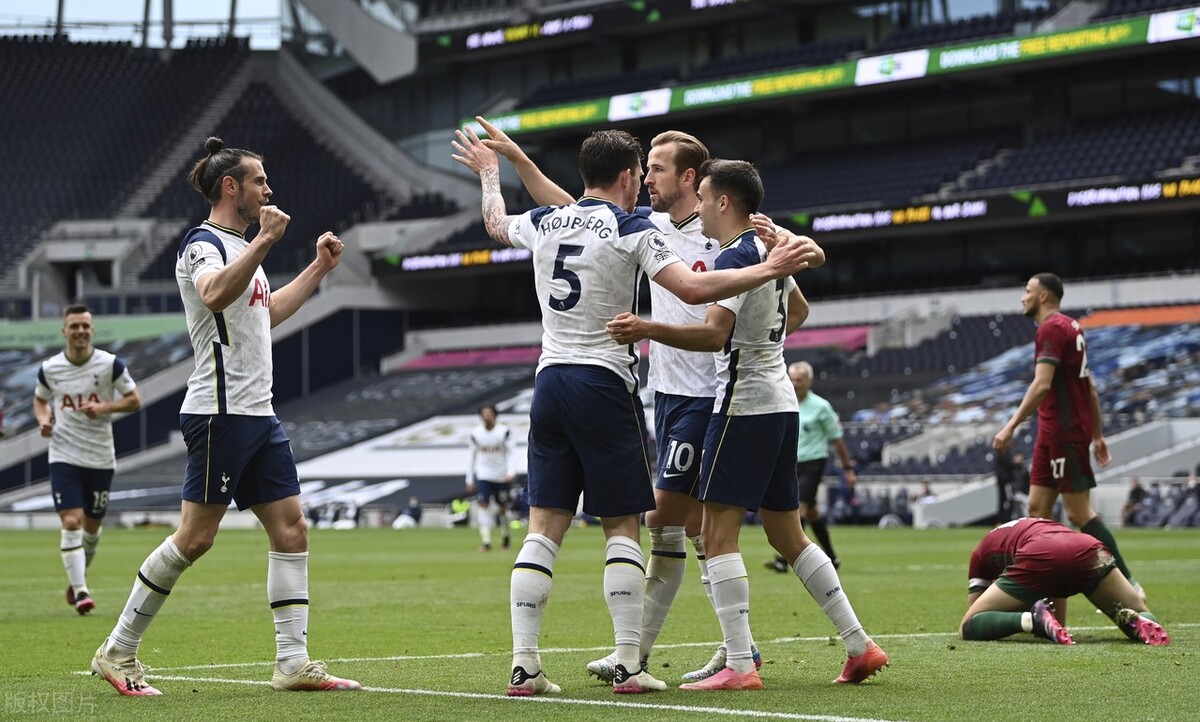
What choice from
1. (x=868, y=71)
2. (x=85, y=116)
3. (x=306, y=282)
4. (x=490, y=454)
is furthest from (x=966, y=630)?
(x=85, y=116)

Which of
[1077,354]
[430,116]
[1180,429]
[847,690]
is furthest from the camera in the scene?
[430,116]

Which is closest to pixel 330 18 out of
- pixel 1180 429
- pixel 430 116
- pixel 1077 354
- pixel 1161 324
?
Answer: pixel 430 116

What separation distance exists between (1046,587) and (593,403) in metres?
3.77

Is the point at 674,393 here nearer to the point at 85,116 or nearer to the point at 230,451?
the point at 230,451

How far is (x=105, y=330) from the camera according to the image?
55.2 m

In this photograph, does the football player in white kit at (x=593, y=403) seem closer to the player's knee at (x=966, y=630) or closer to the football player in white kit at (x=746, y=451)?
the football player in white kit at (x=746, y=451)

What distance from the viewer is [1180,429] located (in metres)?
33.9

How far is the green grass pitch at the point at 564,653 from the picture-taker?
22.3 feet

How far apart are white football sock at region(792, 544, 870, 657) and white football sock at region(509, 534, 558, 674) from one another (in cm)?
121

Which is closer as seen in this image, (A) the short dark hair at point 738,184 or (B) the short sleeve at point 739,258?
(B) the short sleeve at point 739,258

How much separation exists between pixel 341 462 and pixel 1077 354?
1488 inches

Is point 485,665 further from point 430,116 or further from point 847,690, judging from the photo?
point 430,116

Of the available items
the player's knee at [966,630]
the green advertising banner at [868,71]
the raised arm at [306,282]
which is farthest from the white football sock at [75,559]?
the green advertising banner at [868,71]

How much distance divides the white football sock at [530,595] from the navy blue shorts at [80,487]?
7149 millimetres
